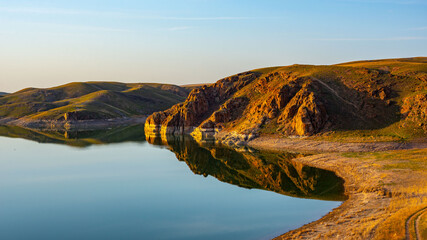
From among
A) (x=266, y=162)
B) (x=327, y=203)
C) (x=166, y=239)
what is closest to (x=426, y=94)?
(x=266, y=162)

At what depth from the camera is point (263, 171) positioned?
69.5m

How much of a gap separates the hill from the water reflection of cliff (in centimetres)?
1546

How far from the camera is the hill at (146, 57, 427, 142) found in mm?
93312

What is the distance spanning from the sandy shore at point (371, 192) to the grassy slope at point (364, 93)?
288 inches

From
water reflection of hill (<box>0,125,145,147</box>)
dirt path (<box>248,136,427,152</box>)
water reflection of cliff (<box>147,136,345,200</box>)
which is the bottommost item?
water reflection of cliff (<box>147,136,345,200</box>)

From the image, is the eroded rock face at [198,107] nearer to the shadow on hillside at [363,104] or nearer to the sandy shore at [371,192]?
the shadow on hillside at [363,104]

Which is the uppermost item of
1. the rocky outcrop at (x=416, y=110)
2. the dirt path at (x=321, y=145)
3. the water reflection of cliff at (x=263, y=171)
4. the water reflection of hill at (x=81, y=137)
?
the rocky outcrop at (x=416, y=110)

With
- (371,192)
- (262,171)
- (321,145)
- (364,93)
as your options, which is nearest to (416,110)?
(364,93)

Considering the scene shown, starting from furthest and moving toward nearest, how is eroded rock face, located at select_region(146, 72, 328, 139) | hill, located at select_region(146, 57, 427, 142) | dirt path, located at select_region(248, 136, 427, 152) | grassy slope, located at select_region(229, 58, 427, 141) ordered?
1. eroded rock face, located at select_region(146, 72, 328, 139)
2. hill, located at select_region(146, 57, 427, 142)
3. grassy slope, located at select_region(229, 58, 427, 141)
4. dirt path, located at select_region(248, 136, 427, 152)

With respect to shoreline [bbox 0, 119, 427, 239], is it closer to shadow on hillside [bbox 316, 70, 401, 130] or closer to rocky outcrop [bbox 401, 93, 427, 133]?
rocky outcrop [bbox 401, 93, 427, 133]

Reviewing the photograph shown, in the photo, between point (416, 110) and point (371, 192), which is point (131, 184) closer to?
point (371, 192)

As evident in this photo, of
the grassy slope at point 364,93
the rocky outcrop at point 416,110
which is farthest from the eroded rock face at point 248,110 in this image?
the rocky outcrop at point 416,110

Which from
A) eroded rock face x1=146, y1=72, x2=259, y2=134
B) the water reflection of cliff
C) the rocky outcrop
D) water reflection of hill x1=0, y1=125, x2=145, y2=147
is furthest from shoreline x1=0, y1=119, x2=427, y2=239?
water reflection of hill x1=0, y1=125, x2=145, y2=147

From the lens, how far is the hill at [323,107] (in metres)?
93.3
